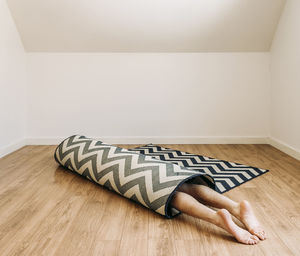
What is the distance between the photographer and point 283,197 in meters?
2.00

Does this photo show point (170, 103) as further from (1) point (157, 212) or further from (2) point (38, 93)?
(1) point (157, 212)

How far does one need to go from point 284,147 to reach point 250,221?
75.9 inches

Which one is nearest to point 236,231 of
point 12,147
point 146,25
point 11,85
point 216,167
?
point 216,167

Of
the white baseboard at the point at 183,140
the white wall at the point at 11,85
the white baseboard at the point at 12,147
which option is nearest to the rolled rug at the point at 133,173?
the white baseboard at the point at 12,147

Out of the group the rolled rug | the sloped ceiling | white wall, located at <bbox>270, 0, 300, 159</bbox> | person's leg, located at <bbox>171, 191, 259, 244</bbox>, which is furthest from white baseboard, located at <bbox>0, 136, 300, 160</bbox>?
person's leg, located at <bbox>171, 191, 259, 244</bbox>

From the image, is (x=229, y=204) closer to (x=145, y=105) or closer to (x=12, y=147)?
(x=145, y=105)

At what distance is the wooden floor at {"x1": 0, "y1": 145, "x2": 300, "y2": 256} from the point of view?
1.40 meters

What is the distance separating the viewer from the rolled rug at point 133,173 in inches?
68.2

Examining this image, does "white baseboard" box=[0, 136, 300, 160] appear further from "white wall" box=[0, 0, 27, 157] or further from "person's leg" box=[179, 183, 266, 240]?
"person's leg" box=[179, 183, 266, 240]

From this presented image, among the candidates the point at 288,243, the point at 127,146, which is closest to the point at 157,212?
the point at 288,243

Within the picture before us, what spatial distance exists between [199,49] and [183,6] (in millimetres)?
573

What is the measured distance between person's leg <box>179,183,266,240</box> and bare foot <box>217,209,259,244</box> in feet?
0.14

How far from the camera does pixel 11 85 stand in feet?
10.7

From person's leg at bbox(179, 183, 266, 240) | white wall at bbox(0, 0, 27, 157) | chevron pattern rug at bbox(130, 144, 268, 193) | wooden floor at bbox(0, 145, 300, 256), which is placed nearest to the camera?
wooden floor at bbox(0, 145, 300, 256)
